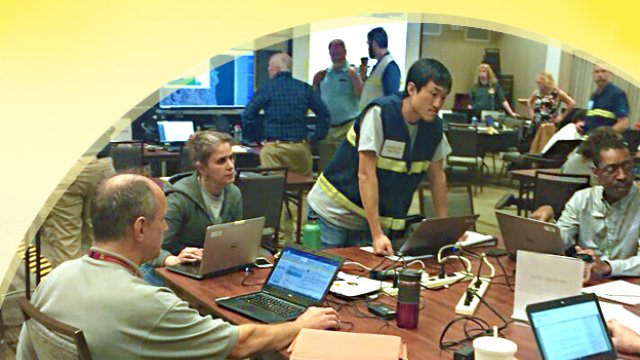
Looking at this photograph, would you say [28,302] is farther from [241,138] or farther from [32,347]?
[241,138]

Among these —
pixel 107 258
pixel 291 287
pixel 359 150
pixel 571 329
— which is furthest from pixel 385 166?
pixel 107 258

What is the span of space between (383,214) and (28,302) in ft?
6.05

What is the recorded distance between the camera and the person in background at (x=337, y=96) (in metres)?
6.15

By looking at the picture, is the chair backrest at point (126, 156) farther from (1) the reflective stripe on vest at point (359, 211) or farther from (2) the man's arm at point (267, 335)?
(2) the man's arm at point (267, 335)

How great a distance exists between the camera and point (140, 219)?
191 centimetres

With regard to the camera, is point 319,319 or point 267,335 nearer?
point 267,335

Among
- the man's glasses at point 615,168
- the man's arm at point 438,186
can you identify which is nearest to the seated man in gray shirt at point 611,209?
the man's glasses at point 615,168

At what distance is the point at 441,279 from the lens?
2.68m

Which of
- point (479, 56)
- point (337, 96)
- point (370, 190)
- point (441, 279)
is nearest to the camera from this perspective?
point (441, 279)

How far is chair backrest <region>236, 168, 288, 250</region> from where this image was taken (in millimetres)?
4277

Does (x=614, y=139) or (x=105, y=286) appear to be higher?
(x=614, y=139)

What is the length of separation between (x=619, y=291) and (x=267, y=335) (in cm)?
146

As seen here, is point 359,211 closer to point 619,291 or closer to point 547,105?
point 619,291

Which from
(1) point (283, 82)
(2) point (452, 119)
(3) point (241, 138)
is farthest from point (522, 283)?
(2) point (452, 119)
